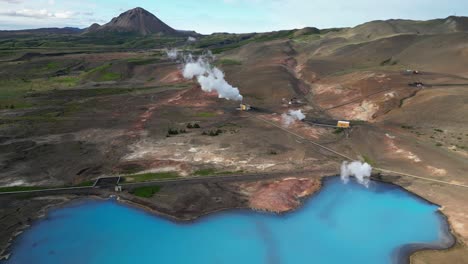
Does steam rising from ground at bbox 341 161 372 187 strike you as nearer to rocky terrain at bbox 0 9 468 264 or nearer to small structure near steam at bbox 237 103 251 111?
rocky terrain at bbox 0 9 468 264

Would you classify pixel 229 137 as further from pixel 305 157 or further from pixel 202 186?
pixel 202 186

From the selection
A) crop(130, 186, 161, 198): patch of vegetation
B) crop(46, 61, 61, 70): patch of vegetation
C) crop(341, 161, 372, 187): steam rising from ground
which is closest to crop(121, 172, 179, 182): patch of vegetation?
crop(130, 186, 161, 198): patch of vegetation

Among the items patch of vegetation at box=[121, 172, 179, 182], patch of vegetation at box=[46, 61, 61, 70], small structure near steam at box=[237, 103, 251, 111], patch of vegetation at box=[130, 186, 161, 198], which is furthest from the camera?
patch of vegetation at box=[46, 61, 61, 70]

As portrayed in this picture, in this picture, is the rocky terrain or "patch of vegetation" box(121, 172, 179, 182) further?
"patch of vegetation" box(121, 172, 179, 182)

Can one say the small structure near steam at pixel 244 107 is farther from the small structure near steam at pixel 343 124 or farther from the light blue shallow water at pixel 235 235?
the light blue shallow water at pixel 235 235

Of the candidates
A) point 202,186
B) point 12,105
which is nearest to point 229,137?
point 202,186

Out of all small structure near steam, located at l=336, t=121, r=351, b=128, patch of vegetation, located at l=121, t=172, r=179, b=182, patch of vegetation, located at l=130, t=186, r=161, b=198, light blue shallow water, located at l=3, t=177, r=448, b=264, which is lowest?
light blue shallow water, located at l=3, t=177, r=448, b=264

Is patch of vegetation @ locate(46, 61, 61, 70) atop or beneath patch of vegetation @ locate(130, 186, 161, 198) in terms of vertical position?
atop
